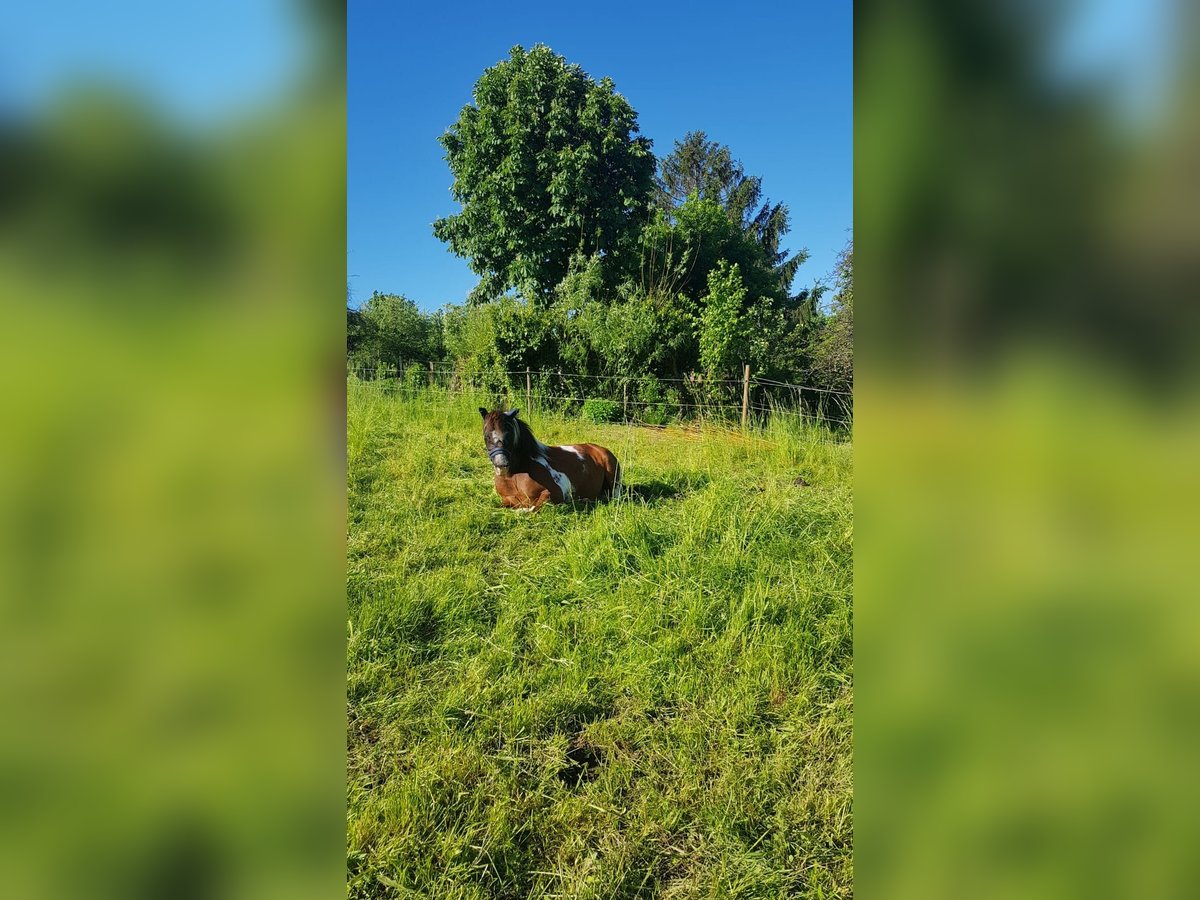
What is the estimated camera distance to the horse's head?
4.36 m

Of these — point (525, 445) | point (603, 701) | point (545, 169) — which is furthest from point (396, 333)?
point (603, 701)

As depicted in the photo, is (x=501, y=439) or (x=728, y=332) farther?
(x=728, y=332)

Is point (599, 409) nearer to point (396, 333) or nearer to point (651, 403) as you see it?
point (651, 403)

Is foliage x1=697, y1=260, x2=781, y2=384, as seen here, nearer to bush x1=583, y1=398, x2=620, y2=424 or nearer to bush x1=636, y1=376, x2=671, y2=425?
bush x1=636, y1=376, x2=671, y2=425

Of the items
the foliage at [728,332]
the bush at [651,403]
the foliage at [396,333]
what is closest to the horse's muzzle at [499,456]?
the bush at [651,403]

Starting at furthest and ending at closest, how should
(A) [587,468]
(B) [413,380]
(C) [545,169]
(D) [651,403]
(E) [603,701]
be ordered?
1. (C) [545,169]
2. (B) [413,380]
3. (D) [651,403]
4. (A) [587,468]
5. (E) [603,701]

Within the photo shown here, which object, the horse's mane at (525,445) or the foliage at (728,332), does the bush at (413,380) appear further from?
the horse's mane at (525,445)

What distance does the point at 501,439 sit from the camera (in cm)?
437

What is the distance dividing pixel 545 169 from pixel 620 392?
753 cm

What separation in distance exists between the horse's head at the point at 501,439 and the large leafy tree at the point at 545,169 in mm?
11311

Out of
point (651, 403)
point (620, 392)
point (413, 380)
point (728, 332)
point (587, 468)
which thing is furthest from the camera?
point (620, 392)

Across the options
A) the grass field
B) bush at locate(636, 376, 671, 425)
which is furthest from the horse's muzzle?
bush at locate(636, 376, 671, 425)

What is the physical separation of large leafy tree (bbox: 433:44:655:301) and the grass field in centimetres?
1258
